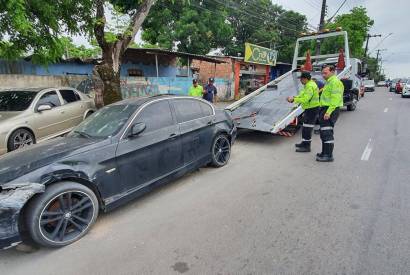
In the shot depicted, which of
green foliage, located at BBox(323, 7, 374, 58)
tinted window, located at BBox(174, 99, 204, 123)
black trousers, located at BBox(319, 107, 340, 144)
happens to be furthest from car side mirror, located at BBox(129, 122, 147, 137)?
green foliage, located at BBox(323, 7, 374, 58)

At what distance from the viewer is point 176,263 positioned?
272 cm

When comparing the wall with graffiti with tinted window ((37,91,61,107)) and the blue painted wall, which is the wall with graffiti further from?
tinted window ((37,91,61,107))

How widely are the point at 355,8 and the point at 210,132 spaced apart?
34743 millimetres

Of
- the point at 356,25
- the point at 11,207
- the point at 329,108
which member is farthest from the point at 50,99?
the point at 356,25

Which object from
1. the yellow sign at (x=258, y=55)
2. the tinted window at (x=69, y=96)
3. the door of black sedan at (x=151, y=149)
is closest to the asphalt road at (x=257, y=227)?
the door of black sedan at (x=151, y=149)

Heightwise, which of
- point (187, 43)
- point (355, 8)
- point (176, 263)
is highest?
point (355, 8)

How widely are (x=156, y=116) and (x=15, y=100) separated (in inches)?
176

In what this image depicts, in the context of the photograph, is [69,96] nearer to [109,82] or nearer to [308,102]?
[109,82]

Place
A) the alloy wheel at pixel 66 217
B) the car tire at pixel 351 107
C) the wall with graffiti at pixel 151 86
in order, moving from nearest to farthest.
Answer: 1. the alloy wheel at pixel 66 217
2. the car tire at pixel 351 107
3. the wall with graffiti at pixel 151 86

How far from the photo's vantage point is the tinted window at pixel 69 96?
7.35m

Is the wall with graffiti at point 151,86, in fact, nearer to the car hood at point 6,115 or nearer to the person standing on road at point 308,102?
the car hood at point 6,115

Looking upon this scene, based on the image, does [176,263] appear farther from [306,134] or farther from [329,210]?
[306,134]

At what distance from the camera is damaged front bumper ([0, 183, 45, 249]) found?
2.68 meters

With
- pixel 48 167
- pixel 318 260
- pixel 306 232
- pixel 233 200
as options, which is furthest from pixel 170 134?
pixel 318 260
